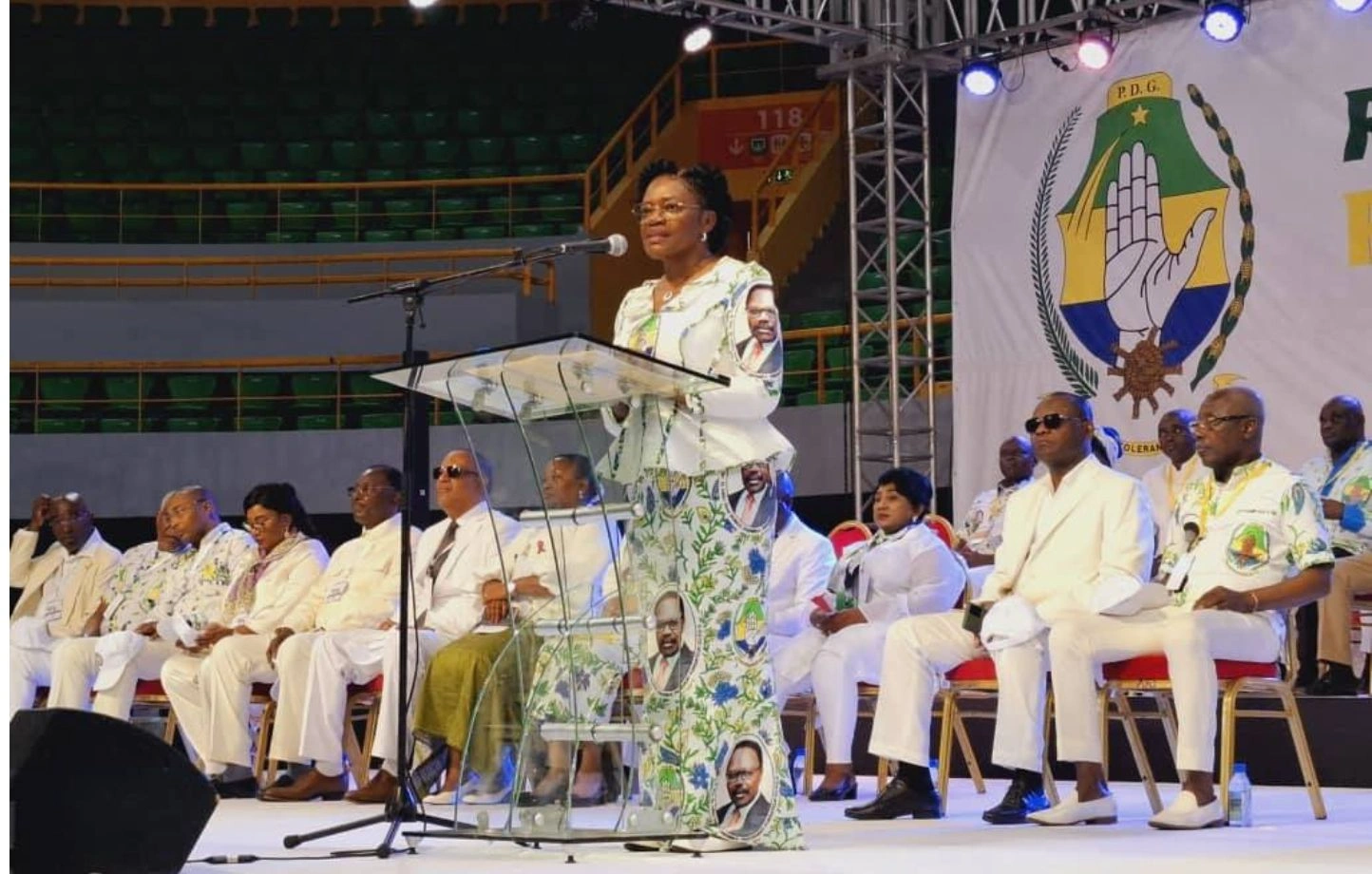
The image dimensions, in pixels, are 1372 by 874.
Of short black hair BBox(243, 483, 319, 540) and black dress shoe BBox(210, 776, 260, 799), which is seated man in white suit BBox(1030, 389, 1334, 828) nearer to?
black dress shoe BBox(210, 776, 260, 799)

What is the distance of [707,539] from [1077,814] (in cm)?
135

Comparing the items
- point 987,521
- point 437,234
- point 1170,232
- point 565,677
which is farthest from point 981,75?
point 565,677

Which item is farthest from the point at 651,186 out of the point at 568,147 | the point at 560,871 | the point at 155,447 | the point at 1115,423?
the point at 568,147

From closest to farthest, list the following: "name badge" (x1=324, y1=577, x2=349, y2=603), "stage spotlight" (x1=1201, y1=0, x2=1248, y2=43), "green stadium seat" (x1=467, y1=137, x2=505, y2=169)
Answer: "name badge" (x1=324, y1=577, x2=349, y2=603)
"stage spotlight" (x1=1201, y1=0, x2=1248, y2=43)
"green stadium seat" (x1=467, y1=137, x2=505, y2=169)

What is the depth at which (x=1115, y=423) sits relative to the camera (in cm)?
893

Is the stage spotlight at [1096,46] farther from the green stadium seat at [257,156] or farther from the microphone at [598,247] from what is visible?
the green stadium seat at [257,156]

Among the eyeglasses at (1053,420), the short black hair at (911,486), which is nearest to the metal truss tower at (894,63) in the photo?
the short black hair at (911,486)

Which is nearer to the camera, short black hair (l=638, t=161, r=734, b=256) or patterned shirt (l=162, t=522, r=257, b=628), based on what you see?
short black hair (l=638, t=161, r=734, b=256)

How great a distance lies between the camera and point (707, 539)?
3.74 meters

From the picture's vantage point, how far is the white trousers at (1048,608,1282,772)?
441 centimetres

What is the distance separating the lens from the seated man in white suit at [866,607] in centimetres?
565

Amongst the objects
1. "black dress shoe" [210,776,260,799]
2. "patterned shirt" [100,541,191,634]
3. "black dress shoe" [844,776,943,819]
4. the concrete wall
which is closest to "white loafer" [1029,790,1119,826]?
"black dress shoe" [844,776,943,819]

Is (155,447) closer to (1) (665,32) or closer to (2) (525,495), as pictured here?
(1) (665,32)

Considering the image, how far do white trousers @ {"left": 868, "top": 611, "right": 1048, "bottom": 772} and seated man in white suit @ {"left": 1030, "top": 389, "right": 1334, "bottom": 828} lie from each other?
3.3 inches
